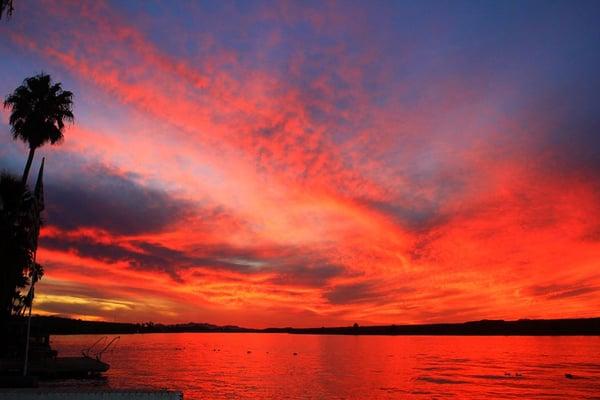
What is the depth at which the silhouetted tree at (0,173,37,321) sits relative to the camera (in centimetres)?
4202

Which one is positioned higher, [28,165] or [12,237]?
[28,165]

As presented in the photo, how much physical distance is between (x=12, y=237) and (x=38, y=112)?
11.6 metres

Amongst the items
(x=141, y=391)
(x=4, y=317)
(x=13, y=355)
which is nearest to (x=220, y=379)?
(x=13, y=355)

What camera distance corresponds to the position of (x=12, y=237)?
43.8 m

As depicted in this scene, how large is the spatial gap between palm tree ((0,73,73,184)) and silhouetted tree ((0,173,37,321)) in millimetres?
3452

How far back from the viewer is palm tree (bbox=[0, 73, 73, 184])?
45.6 meters

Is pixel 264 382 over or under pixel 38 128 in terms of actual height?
under

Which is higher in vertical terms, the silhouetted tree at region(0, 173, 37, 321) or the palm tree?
the palm tree

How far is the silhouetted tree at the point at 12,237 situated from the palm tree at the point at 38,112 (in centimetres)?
345

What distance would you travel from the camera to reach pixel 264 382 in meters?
72.7

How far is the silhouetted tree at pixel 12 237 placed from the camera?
42.0 metres

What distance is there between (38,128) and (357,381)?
55.6 meters

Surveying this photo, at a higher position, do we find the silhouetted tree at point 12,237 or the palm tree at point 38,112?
the palm tree at point 38,112

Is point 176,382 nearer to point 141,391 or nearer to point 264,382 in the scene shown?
point 264,382
